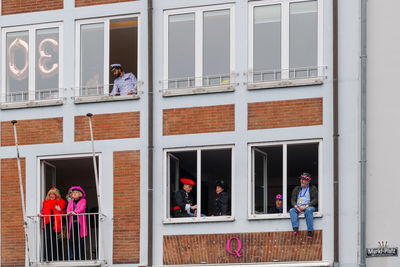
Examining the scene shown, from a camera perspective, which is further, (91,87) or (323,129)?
(91,87)

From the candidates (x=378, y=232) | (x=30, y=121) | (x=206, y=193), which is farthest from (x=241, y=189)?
(x=30, y=121)

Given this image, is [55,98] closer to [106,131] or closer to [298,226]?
[106,131]

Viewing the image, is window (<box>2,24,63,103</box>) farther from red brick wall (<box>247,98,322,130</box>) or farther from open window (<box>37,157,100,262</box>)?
red brick wall (<box>247,98,322,130</box>)

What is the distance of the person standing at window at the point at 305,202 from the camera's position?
31.1m

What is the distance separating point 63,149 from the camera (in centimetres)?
3362

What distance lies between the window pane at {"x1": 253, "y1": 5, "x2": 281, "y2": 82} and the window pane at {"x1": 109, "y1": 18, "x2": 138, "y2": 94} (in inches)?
123

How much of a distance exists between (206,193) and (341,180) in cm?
334

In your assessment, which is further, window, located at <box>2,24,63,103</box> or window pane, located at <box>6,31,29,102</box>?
window pane, located at <box>6,31,29,102</box>

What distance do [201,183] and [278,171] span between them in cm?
184

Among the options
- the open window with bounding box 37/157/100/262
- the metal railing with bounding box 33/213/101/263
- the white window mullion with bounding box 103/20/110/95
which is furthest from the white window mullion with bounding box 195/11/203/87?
the metal railing with bounding box 33/213/101/263

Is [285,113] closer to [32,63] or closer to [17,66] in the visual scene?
[32,63]

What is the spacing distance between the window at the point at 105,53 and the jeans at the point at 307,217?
5.26 meters

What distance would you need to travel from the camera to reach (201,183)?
32406mm

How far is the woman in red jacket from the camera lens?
33.4 m
